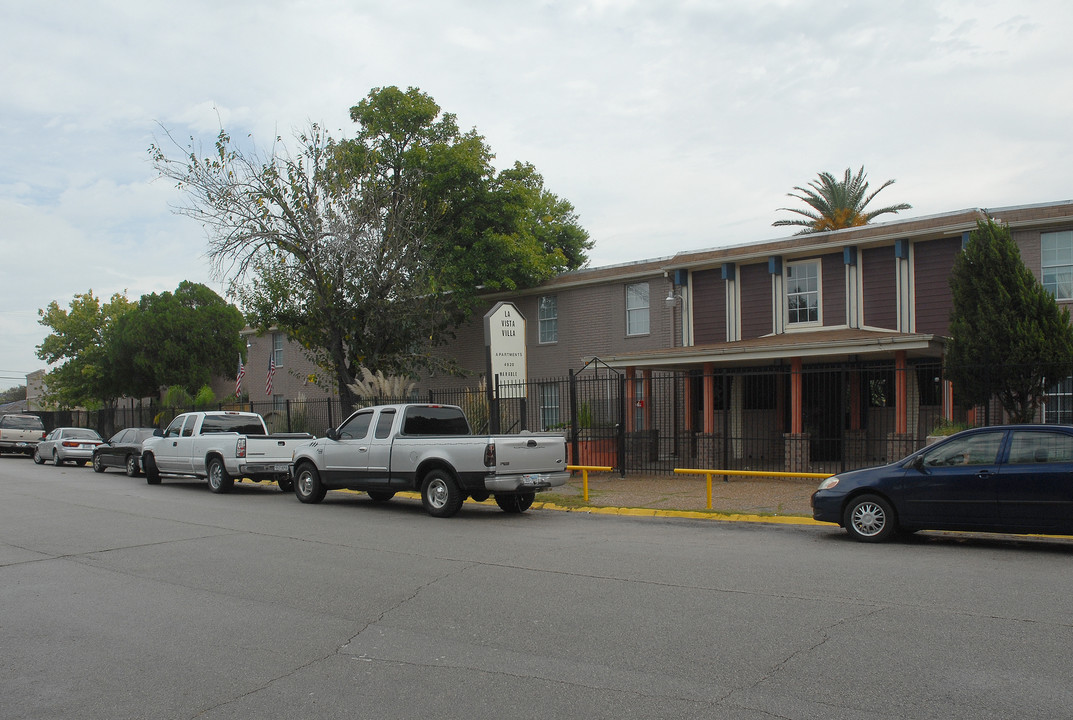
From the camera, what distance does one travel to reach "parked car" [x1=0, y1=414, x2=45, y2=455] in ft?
105

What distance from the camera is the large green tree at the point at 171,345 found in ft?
131

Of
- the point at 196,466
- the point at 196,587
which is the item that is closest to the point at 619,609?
the point at 196,587

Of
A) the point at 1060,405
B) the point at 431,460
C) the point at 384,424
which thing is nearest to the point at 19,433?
→ the point at 384,424

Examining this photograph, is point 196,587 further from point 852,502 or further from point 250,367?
point 250,367

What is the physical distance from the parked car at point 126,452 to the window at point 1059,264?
21.7 m

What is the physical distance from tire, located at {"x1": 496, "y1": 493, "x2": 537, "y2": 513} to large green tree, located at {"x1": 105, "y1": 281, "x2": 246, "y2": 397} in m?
29.8

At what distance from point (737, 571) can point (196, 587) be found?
17.1 feet

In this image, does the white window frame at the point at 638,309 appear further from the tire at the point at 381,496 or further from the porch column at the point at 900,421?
the tire at the point at 381,496

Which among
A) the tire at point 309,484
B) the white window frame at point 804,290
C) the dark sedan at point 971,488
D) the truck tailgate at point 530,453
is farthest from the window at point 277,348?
the dark sedan at point 971,488

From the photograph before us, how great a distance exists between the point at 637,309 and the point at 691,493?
1036cm

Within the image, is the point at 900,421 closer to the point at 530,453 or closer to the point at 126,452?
the point at 530,453

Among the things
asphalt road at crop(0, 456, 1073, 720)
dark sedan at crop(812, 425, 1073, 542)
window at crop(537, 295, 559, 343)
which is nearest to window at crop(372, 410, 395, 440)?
asphalt road at crop(0, 456, 1073, 720)

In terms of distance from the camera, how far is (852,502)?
10.2 metres

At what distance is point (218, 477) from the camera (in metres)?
17.7
